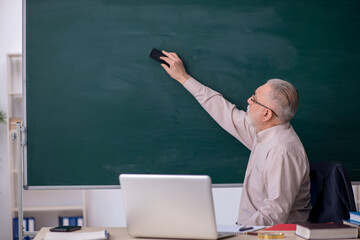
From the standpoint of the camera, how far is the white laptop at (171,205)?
1.86m

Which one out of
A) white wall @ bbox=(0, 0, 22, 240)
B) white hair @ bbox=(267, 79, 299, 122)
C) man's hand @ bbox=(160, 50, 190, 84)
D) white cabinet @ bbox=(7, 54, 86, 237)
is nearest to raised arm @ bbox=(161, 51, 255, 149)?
man's hand @ bbox=(160, 50, 190, 84)

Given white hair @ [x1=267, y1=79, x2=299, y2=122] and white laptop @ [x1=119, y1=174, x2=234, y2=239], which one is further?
white hair @ [x1=267, y1=79, x2=299, y2=122]

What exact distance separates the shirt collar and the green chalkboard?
41 cm

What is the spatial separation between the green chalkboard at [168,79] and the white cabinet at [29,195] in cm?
252

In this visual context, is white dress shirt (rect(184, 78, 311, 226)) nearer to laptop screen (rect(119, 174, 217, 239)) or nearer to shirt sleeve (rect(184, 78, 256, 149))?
shirt sleeve (rect(184, 78, 256, 149))

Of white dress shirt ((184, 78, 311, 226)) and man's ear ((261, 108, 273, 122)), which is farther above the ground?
man's ear ((261, 108, 273, 122))

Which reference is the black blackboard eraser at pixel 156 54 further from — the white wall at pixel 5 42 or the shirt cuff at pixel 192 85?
the white wall at pixel 5 42

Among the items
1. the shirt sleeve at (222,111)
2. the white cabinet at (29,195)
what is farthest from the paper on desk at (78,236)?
the white cabinet at (29,195)

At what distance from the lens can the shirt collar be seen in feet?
8.98

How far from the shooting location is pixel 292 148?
8.61ft

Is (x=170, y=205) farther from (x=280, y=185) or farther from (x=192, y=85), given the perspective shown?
(x=192, y=85)

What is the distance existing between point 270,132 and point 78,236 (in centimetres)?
122

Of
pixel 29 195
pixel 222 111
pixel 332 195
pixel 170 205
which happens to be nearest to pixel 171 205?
pixel 170 205

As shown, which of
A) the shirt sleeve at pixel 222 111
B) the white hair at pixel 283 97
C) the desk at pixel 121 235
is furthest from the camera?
the shirt sleeve at pixel 222 111
